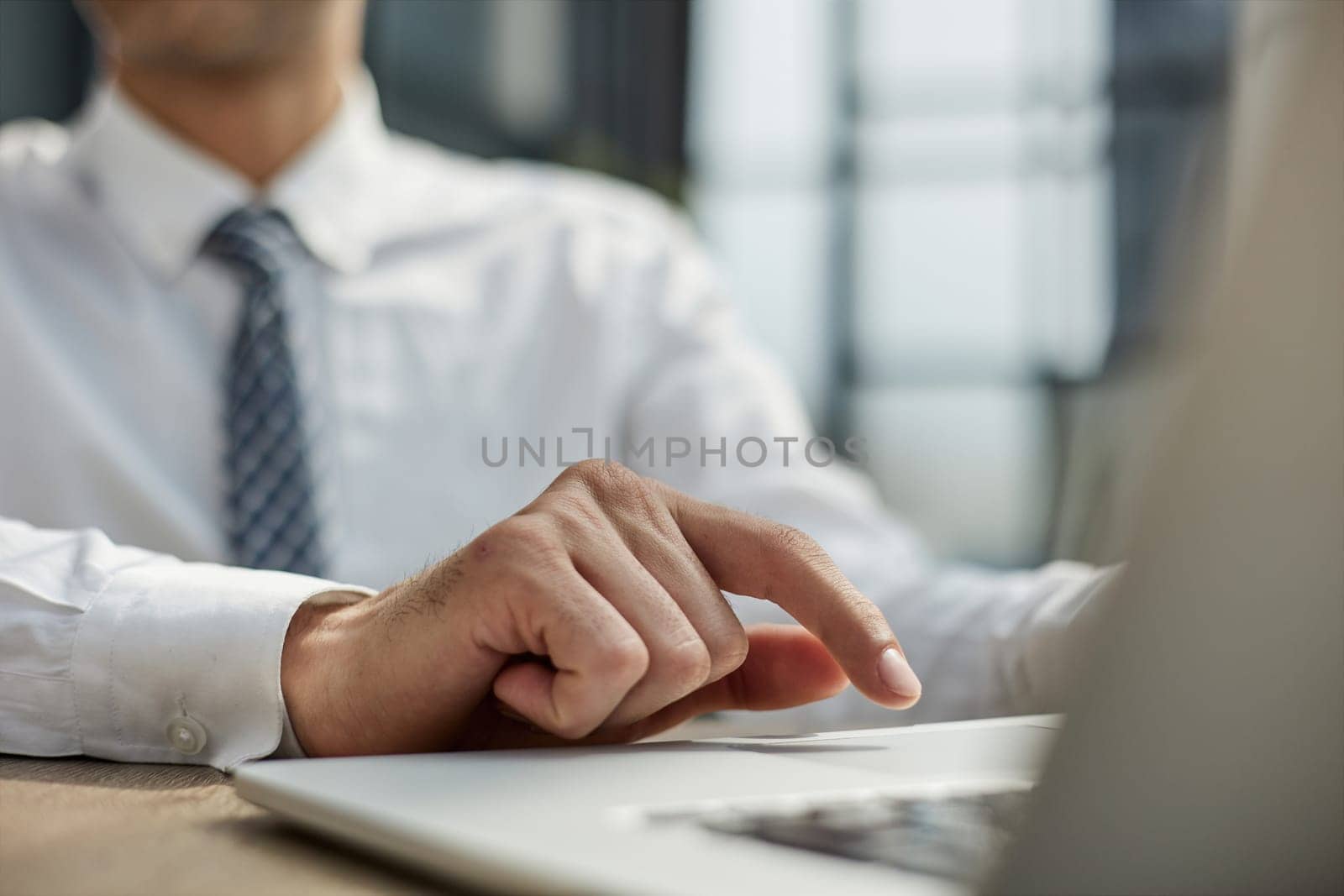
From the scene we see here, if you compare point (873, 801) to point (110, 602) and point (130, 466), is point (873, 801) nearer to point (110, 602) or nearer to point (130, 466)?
point (110, 602)

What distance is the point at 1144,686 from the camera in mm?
152

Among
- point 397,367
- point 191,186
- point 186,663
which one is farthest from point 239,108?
point 186,663

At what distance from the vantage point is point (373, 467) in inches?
34.7

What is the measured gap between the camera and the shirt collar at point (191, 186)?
34.5 inches

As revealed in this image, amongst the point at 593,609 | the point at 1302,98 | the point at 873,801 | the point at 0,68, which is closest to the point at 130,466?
the point at 593,609

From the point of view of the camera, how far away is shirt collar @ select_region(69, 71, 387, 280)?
2.87 feet

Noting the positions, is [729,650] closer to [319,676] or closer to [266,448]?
[319,676]

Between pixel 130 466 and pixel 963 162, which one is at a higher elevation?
pixel 963 162

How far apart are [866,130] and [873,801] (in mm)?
3959

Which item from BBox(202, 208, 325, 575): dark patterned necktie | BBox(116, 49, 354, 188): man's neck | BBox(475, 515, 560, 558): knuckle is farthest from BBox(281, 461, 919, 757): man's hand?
BBox(116, 49, 354, 188): man's neck

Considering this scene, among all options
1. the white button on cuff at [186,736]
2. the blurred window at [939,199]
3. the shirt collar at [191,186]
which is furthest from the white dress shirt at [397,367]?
the blurred window at [939,199]

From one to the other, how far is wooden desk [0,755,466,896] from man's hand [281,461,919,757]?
0.23 feet

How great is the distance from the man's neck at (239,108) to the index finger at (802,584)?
72cm

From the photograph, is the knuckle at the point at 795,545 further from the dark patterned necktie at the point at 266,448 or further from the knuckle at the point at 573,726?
the dark patterned necktie at the point at 266,448
